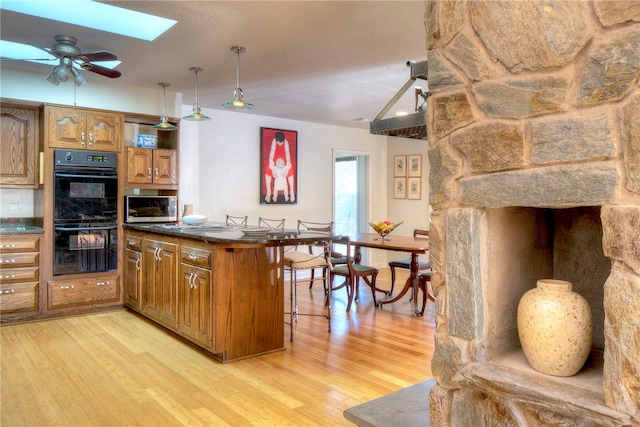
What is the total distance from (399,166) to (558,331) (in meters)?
6.61

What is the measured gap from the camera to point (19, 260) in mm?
4395

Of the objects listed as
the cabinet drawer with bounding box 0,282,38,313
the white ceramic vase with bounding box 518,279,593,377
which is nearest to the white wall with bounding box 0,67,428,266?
the cabinet drawer with bounding box 0,282,38,313

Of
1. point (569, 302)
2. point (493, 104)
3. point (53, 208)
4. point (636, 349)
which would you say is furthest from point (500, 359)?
point (53, 208)

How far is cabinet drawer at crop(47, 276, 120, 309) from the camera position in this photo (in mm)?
4562

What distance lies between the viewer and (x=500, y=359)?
62.6 inches

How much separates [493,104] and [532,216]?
527mm

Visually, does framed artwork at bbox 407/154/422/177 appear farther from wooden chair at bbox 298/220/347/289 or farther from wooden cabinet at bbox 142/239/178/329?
wooden cabinet at bbox 142/239/178/329

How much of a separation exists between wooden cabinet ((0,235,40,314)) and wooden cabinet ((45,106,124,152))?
Result: 3.14 feet

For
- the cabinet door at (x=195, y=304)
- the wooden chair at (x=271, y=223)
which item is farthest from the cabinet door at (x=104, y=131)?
the wooden chair at (x=271, y=223)

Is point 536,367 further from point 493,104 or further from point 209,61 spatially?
point 209,61

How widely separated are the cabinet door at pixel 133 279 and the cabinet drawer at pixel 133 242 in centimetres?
4

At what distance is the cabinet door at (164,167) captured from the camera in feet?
16.8

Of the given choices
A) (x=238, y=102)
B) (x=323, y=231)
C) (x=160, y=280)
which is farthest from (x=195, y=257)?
(x=323, y=231)

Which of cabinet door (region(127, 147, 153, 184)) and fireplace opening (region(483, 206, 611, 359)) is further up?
cabinet door (region(127, 147, 153, 184))
